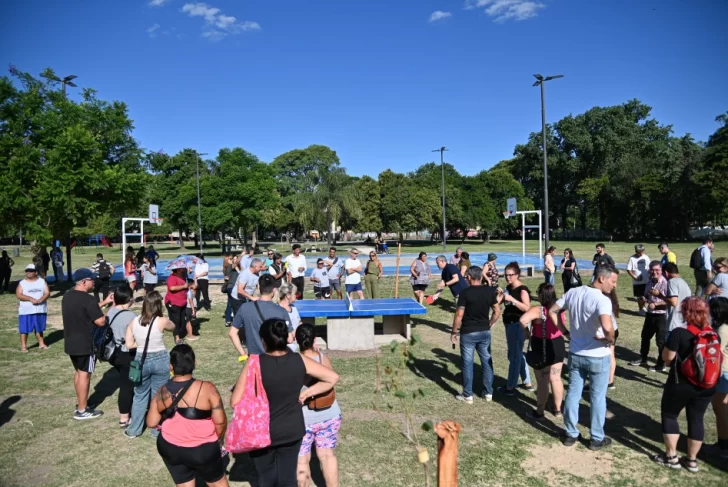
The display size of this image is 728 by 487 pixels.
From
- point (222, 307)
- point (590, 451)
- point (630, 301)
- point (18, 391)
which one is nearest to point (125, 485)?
point (18, 391)

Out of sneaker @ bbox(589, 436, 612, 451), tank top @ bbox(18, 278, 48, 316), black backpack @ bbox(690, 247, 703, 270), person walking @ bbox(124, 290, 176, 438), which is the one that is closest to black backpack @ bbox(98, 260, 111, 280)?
tank top @ bbox(18, 278, 48, 316)

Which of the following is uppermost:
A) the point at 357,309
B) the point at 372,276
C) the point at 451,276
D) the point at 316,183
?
the point at 316,183

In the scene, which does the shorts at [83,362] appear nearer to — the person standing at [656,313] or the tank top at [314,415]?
the tank top at [314,415]

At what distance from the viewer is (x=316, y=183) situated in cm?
4900

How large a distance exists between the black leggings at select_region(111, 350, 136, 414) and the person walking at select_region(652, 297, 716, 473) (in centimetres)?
546

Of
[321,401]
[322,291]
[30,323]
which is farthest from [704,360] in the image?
[30,323]

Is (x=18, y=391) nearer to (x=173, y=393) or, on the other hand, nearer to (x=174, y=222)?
(x=173, y=393)

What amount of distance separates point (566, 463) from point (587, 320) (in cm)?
140

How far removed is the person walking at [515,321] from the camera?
6121 millimetres

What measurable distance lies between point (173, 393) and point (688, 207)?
55282 mm

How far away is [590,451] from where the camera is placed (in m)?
4.99

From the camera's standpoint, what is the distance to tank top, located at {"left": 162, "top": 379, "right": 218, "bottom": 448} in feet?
10.8

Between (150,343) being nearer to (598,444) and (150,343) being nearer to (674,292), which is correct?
(598,444)

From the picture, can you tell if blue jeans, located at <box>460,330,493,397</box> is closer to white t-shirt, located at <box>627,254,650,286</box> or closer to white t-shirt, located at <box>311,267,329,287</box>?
white t-shirt, located at <box>311,267,329,287</box>
